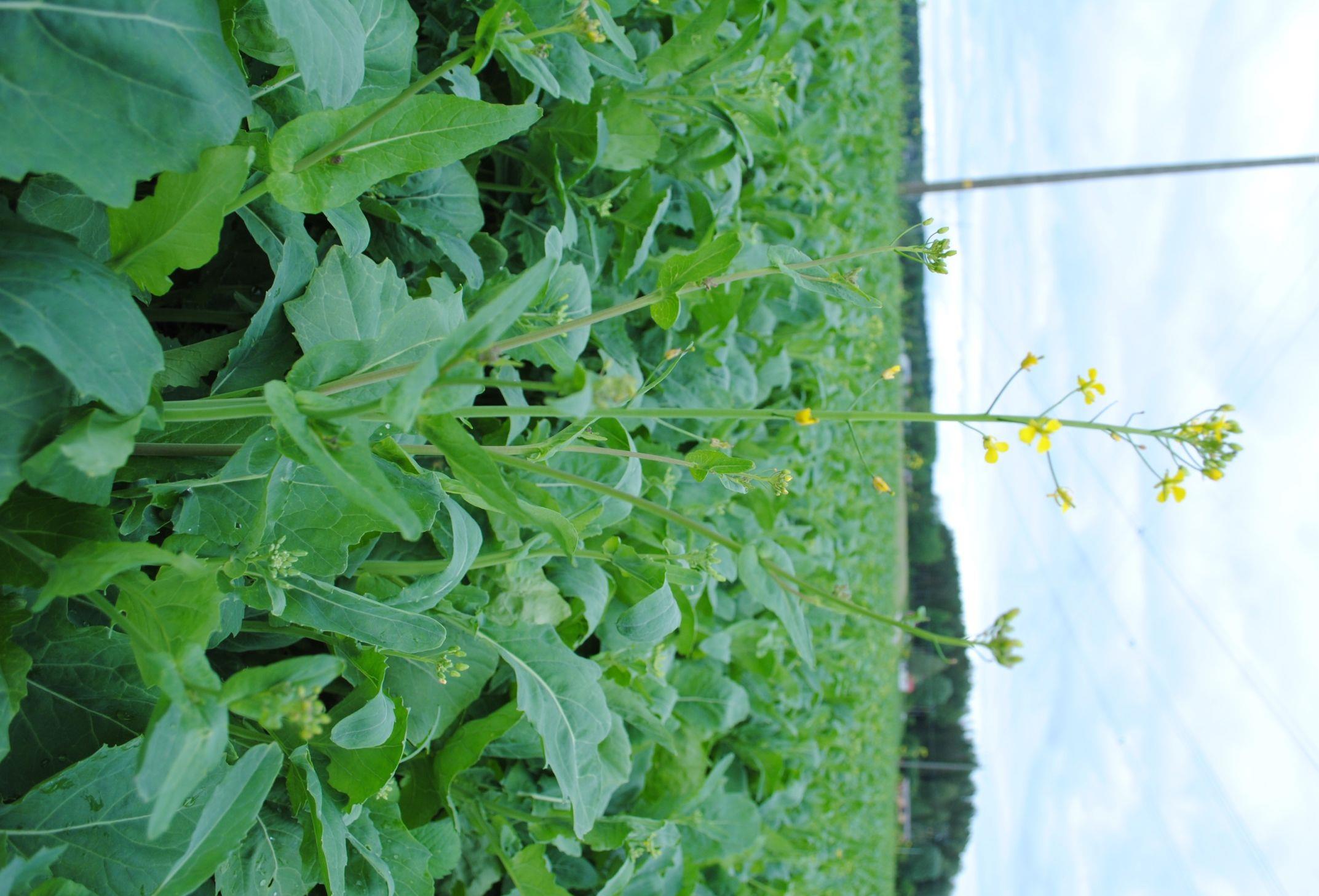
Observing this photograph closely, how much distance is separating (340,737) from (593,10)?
1230mm

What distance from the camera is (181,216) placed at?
0.90m

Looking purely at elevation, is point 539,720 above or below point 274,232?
below

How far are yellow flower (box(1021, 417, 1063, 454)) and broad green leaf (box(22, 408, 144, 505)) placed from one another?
37.0 inches

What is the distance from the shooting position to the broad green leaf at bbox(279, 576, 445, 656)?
1.10 metres

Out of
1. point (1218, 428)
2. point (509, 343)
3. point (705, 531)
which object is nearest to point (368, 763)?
point (705, 531)

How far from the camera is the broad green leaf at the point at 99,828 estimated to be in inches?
36.0

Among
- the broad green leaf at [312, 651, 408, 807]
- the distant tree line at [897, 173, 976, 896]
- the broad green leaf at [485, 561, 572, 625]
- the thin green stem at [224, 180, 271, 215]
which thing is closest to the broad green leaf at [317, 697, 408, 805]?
the broad green leaf at [312, 651, 408, 807]

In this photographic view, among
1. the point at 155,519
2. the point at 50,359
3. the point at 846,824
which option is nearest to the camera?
the point at 50,359

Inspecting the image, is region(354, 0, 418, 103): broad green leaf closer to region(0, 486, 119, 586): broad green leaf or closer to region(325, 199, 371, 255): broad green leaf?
region(325, 199, 371, 255): broad green leaf

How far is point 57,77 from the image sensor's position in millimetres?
742

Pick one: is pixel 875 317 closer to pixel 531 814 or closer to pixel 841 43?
pixel 841 43

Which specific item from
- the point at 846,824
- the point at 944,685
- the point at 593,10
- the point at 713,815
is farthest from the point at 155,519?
the point at 944,685

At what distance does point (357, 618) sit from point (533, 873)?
90 centimetres

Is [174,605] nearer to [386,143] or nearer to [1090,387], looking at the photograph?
[386,143]
